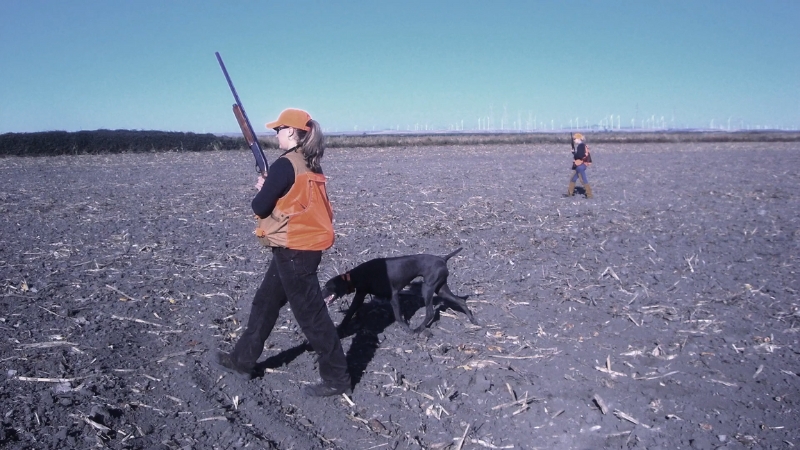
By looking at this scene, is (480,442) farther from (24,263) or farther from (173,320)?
(24,263)

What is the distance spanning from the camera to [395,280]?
21.2 feet

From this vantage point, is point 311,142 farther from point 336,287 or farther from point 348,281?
point 348,281

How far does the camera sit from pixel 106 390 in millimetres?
4934

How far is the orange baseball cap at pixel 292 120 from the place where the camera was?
15.4 feet

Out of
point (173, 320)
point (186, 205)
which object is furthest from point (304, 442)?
point (186, 205)

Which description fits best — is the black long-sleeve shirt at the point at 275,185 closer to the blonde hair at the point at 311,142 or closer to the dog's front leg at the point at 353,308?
the blonde hair at the point at 311,142

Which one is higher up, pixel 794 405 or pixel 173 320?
pixel 173 320

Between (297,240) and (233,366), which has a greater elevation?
(297,240)

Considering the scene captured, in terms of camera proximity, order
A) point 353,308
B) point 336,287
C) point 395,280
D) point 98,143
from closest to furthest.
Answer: point 336,287, point 395,280, point 353,308, point 98,143

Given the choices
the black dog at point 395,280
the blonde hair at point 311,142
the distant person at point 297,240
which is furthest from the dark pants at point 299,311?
the black dog at point 395,280

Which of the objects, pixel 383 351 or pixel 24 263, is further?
pixel 24 263

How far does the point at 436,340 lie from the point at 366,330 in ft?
2.66

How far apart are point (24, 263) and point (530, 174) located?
66.6 feet

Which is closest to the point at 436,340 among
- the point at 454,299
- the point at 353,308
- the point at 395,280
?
the point at 454,299
